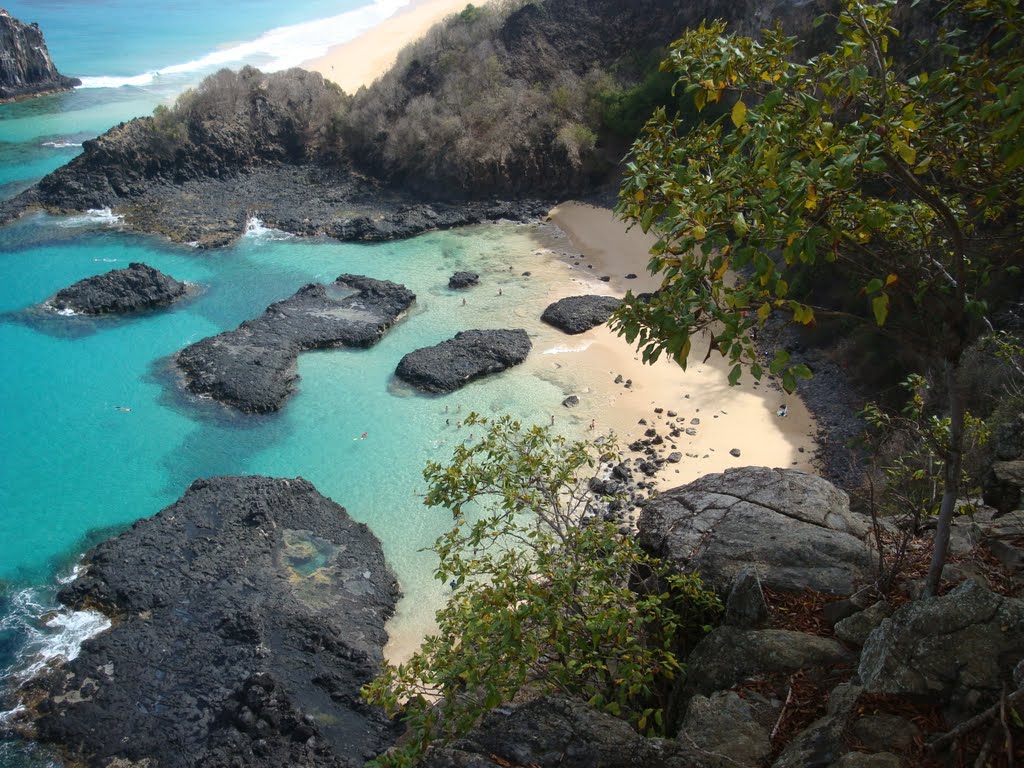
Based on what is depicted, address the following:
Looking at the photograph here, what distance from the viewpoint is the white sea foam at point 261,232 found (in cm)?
3066

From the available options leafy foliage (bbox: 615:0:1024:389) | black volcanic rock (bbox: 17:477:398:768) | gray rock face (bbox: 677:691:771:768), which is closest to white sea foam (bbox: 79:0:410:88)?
black volcanic rock (bbox: 17:477:398:768)

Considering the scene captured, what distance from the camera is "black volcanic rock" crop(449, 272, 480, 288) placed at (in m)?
26.2

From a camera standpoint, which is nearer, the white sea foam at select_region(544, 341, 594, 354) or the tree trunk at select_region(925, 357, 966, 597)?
the tree trunk at select_region(925, 357, 966, 597)

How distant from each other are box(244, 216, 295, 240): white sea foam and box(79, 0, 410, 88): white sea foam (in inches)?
1022

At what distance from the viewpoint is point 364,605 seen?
1405cm

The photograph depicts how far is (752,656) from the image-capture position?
21.8 ft

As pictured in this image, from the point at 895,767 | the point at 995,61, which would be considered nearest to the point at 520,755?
the point at 895,767

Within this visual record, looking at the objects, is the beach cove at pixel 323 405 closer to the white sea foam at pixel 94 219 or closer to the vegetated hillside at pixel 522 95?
the white sea foam at pixel 94 219

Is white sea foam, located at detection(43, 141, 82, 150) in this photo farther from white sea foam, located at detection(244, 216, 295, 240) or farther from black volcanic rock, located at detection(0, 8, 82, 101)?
white sea foam, located at detection(244, 216, 295, 240)

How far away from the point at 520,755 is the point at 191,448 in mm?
15069

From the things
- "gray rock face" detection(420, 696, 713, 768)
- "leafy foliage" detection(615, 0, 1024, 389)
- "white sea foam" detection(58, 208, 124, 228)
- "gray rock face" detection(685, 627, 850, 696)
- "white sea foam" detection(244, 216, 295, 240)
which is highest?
A: "leafy foliage" detection(615, 0, 1024, 389)

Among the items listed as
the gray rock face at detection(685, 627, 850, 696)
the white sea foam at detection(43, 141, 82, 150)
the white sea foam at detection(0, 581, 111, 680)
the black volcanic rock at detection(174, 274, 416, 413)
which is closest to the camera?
the gray rock face at detection(685, 627, 850, 696)

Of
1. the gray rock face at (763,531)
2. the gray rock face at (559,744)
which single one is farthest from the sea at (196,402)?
the gray rock face at (559,744)

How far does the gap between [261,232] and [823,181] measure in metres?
29.3
